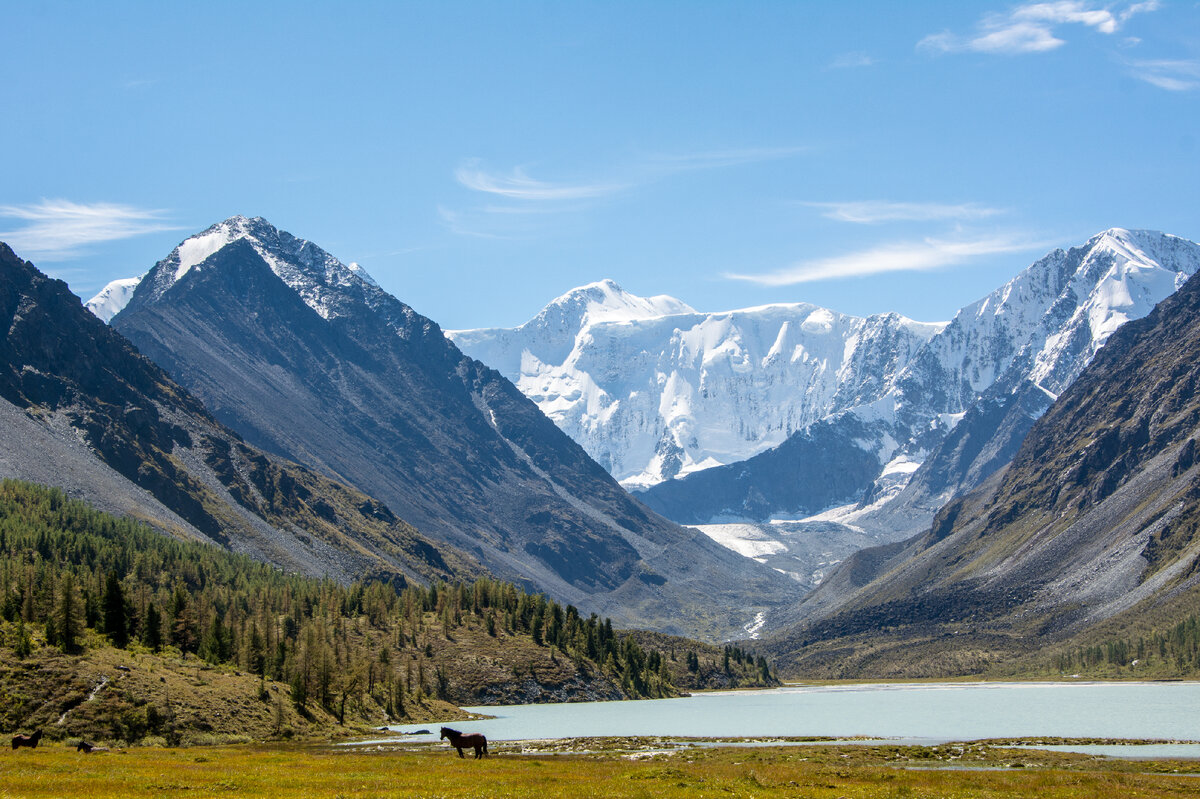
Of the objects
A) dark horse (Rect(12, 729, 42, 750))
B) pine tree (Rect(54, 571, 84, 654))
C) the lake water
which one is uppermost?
pine tree (Rect(54, 571, 84, 654))

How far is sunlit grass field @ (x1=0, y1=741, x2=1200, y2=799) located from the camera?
59.7 m

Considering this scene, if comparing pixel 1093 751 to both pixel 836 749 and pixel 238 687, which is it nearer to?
pixel 836 749

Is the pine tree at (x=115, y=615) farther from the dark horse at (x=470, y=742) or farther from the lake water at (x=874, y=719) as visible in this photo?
the dark horse at (x=470, y=742)

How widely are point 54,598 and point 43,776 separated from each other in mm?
53337

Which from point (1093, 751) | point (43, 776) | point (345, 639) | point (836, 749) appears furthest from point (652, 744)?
point (345, 639)

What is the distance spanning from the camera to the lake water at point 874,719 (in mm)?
114438

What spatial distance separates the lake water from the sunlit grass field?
82.7 ft

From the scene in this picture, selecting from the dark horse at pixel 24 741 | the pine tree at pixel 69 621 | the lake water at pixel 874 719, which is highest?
the pine tree at pixel 69 621

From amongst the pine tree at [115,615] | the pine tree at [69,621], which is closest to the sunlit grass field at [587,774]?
the pine tree at [69,621]

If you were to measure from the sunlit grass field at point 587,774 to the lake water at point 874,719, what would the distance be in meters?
25.2

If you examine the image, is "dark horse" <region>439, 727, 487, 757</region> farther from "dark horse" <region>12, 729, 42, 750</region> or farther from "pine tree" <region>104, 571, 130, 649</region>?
"pine tree" <region>104, 571, 130, 649</region>

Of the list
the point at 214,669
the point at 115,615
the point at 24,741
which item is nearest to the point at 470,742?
the point at 24,741

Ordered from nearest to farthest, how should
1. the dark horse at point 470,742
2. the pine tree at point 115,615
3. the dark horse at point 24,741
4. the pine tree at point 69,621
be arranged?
the dark horse at point 24,741
the dark horse at point 470,742
the pine tree at point 69,621
the pine tree at point 115,615

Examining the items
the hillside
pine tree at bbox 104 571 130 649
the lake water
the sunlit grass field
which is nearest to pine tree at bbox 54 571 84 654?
the hillside
